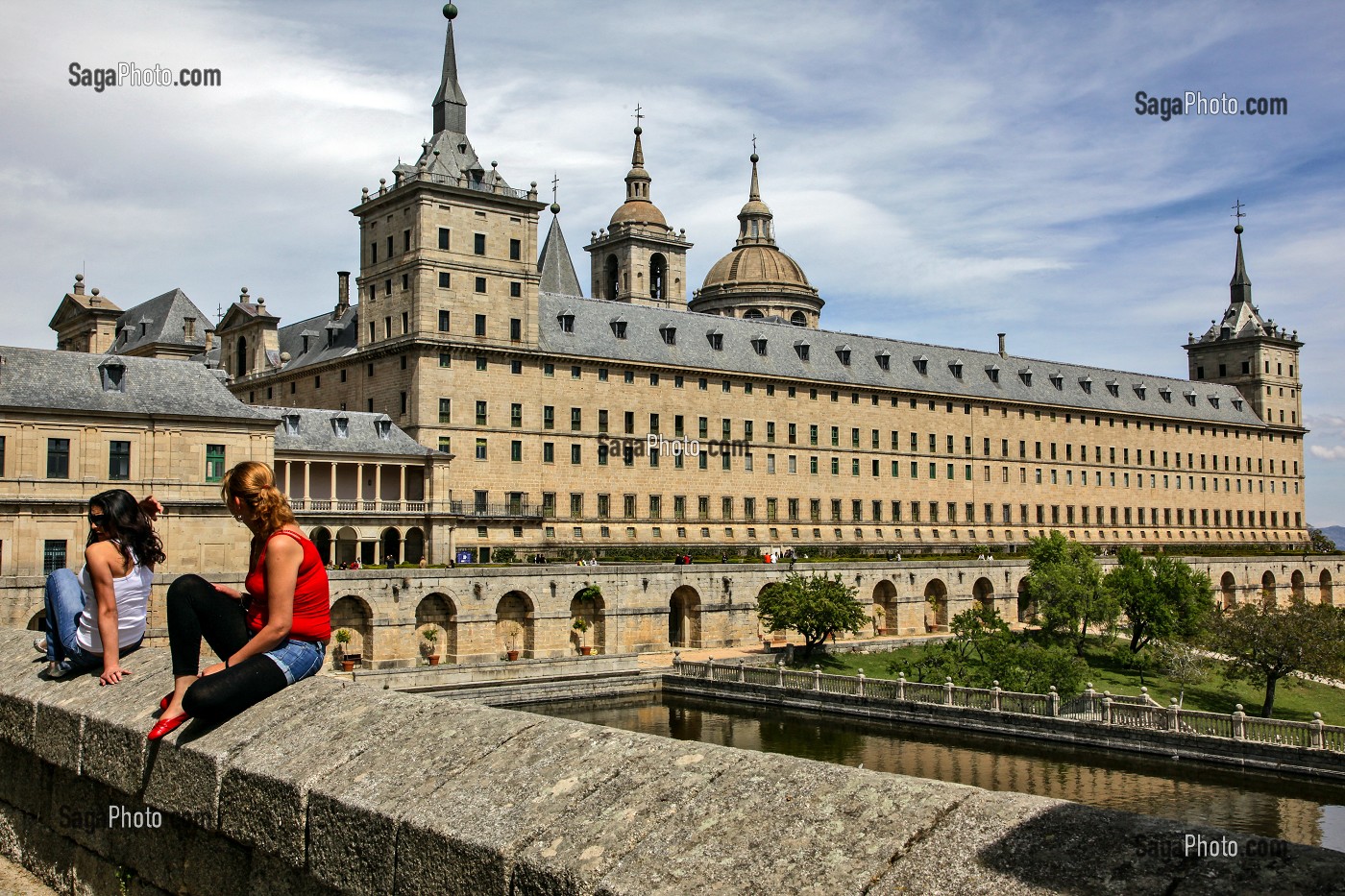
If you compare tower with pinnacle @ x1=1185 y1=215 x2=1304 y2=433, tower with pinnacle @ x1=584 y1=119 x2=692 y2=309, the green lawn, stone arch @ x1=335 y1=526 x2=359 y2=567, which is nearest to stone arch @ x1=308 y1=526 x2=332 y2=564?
stone arch @ x1=335 y1=526 x2=359 y2=567

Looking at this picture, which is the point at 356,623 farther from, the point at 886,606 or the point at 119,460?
the point at 886,606

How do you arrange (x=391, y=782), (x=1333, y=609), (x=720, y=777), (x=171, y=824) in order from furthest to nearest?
(x=1333, y=609)
(x=171, y=824)
(x=391, y=782)
(x=720, y=777)

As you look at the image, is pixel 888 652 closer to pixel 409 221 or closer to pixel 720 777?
pixel 409 221

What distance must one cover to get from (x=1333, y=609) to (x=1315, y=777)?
84.4 feet

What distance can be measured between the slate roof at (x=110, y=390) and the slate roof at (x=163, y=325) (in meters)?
41.7

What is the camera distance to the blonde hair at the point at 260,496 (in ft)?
24.0

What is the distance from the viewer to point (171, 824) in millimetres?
7078

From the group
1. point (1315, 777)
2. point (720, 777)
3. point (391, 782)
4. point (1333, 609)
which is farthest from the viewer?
point (1333, 609)

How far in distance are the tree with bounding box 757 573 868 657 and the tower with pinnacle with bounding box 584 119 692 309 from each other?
172ft

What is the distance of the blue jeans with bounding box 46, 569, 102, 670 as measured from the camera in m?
8.97

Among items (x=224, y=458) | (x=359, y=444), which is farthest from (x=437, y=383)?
(x=224, y=458)

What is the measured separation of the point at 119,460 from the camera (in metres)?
53.5

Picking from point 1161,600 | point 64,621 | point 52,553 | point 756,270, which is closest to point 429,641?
point 52,553

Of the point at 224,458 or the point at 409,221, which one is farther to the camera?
the point at 409,221
